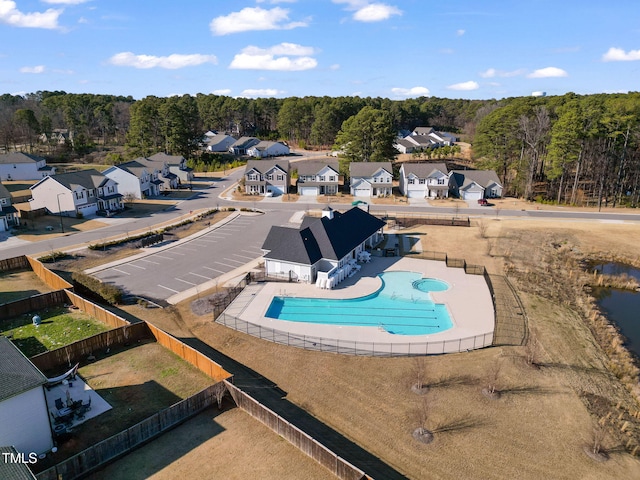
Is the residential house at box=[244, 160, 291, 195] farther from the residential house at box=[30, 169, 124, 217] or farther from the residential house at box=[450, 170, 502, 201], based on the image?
the residential house at box=[450, 170, 502, 201]

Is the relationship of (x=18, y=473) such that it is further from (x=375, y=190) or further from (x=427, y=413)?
(x=375, y=190)

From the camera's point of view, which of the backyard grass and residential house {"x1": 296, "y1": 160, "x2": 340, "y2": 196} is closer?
the backyard grass

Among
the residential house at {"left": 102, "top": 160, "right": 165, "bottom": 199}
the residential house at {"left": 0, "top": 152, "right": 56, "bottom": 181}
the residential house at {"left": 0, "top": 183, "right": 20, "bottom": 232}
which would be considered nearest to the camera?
the residential house at {"left": 0, "top": 183, "right": 20, "bottom": 232}

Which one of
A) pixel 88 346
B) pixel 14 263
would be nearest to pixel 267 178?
pixel 14 263

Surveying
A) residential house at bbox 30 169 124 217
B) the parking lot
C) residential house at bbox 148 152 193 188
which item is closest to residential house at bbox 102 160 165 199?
residential house at bbox 30 169 124 217

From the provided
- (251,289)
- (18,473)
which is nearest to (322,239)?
(251,289)

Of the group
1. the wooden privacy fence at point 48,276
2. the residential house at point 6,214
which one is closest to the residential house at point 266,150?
the residential house at point 6,214
